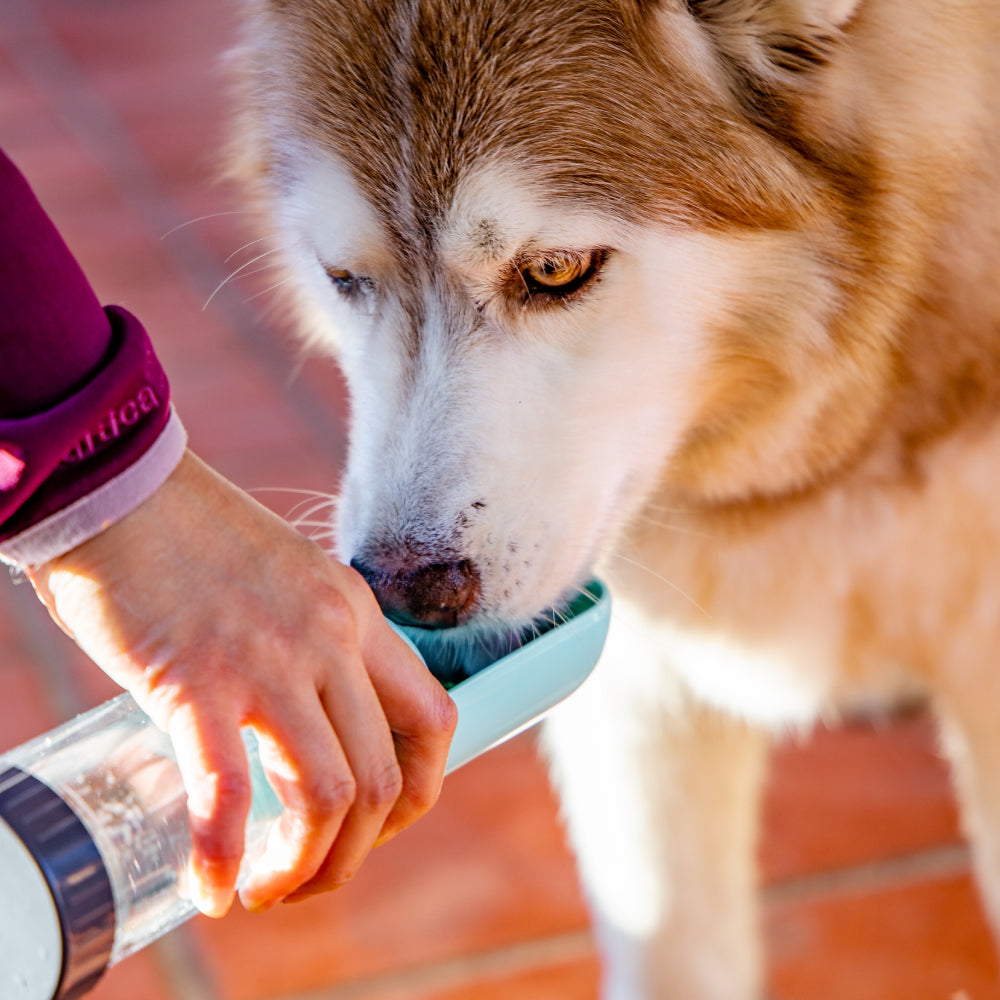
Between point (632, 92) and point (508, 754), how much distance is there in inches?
44.7

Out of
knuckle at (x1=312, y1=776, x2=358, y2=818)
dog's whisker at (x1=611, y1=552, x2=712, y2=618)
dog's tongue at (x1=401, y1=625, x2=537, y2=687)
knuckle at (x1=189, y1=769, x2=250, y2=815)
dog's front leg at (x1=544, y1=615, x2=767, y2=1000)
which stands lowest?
dog's front leg at (x1=544, y1=615, x2=767, y2=1000)

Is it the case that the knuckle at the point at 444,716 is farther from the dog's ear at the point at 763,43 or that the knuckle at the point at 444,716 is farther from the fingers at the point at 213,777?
the dog's ear at the point at 763,43

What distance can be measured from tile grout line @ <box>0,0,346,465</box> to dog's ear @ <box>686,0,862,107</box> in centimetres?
104

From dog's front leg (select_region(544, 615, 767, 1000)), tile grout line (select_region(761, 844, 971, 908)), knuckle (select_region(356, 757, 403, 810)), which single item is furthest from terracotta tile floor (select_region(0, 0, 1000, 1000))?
knuckle (select_region(356, 757, 403, 810))

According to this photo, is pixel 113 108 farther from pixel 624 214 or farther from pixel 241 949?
pixel 624 214

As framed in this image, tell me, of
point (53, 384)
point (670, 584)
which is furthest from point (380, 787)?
point (670, 584)

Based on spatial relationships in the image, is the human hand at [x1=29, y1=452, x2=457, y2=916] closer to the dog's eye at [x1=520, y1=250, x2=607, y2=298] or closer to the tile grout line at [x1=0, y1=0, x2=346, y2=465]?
the dog's eye at [x1=520, y1=250, x2=607, y2=298]

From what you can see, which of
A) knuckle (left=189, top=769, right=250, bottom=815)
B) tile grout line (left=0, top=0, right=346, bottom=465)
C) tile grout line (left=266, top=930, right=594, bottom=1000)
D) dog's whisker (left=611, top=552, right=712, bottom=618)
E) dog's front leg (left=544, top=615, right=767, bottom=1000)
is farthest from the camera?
tile grout line (left=0, top=0, right=346, bottom=465)

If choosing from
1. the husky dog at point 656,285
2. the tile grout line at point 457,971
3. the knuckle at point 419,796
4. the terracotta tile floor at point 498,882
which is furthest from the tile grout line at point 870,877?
the knuckle at point 419,796

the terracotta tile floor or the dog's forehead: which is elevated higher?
the dog's forehead

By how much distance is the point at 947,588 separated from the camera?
45.4 inches

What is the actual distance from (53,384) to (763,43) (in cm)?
58

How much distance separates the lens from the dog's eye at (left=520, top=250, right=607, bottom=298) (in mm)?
953

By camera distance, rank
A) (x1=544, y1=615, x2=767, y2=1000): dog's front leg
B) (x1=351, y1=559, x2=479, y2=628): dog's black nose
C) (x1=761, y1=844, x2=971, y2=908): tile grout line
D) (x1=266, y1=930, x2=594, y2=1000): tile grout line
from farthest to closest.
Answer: (x1=761, y1=844, x2=971, y2=908): tile grout line, (x1=266, y1=930, x2=594, y2=1000): tile grout line, (x1=544, y1=615, x2=767, y2=1000): dog's front leg, (x1=351, y1=559, x2=479, y2=628): dog's black nose
